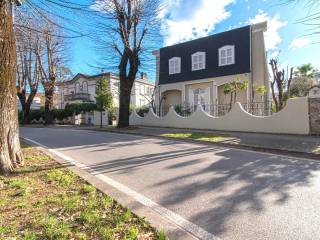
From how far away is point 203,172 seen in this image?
→ 20.7 feet

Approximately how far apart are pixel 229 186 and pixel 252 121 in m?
9.57

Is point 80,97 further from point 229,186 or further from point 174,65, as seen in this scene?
point 229,186

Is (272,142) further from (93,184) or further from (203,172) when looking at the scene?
(93,184)

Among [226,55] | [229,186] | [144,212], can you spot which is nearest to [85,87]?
[226,55]

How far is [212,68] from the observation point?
2309cm

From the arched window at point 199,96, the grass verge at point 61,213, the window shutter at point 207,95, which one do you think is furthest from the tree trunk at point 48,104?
the grass verge at point 61,213

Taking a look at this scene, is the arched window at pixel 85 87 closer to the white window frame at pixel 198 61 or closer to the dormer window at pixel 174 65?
the dormer window at pixel 174 65

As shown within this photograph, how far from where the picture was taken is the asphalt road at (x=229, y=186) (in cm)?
354

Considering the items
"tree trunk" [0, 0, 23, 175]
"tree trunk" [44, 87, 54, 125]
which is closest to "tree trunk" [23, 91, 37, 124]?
"tree trunk" [44, 87, 54, 125]

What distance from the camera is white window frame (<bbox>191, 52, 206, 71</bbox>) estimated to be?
78.1 feet

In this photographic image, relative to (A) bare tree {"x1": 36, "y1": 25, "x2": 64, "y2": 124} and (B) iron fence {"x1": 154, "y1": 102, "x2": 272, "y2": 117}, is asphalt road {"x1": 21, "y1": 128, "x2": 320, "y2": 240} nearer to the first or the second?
(B) iron fence {"x1": 154, "y1": 102, "x2": 272, "y2": 117}

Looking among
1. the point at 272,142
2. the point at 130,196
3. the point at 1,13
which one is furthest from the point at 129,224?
the point at 272,142

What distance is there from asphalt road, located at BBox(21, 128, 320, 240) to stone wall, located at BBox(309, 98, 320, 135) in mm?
4815

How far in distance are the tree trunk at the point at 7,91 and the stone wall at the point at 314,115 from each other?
11.9 metres
